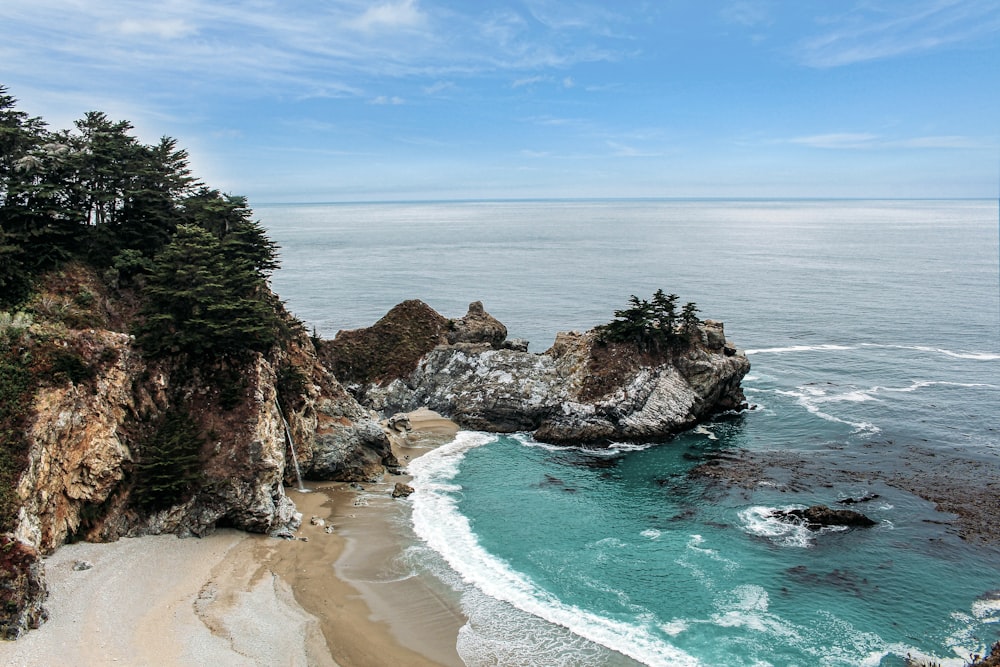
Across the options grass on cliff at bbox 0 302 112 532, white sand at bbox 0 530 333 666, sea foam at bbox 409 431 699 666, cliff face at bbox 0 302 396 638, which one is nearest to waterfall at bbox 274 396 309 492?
cliff face at bbox 0 302 396 638

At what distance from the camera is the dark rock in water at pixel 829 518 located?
107 feet

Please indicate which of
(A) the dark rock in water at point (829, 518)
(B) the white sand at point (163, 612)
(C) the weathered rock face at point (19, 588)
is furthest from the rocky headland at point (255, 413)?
(A) the dark rock in water at point (829, 518)

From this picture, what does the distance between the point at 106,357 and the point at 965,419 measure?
55902 mm

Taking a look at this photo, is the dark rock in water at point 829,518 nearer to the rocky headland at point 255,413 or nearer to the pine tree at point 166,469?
the rocky headland at point 255,413

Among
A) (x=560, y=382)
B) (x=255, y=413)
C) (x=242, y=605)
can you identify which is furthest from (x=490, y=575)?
(x=560, y=382)

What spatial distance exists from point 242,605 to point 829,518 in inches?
1099

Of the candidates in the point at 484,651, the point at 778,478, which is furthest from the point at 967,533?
the point at 484,651

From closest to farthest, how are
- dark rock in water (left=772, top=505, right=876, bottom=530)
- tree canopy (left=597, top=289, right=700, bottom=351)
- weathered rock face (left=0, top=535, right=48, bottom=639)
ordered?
weathered rock face (left=0, top=535, right=48, bottom=639) < dark rock in water (left=772, top=505, right=876, bottom=530) < tree canopy (left=597, top=289, right=700, bottom=351)

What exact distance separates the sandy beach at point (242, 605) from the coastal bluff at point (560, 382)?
59.5 ft

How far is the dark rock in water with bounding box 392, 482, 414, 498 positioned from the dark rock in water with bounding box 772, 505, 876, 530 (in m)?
20.6

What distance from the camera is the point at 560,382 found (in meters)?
48.8

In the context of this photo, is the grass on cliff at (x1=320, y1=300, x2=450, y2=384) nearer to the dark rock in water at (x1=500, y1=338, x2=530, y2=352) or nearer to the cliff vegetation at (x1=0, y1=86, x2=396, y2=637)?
the dark rock in water at (x1=500, y1=338, x2=530, y2=352)

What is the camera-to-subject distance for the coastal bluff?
46.2 m

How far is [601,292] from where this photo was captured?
10500 centimetres
